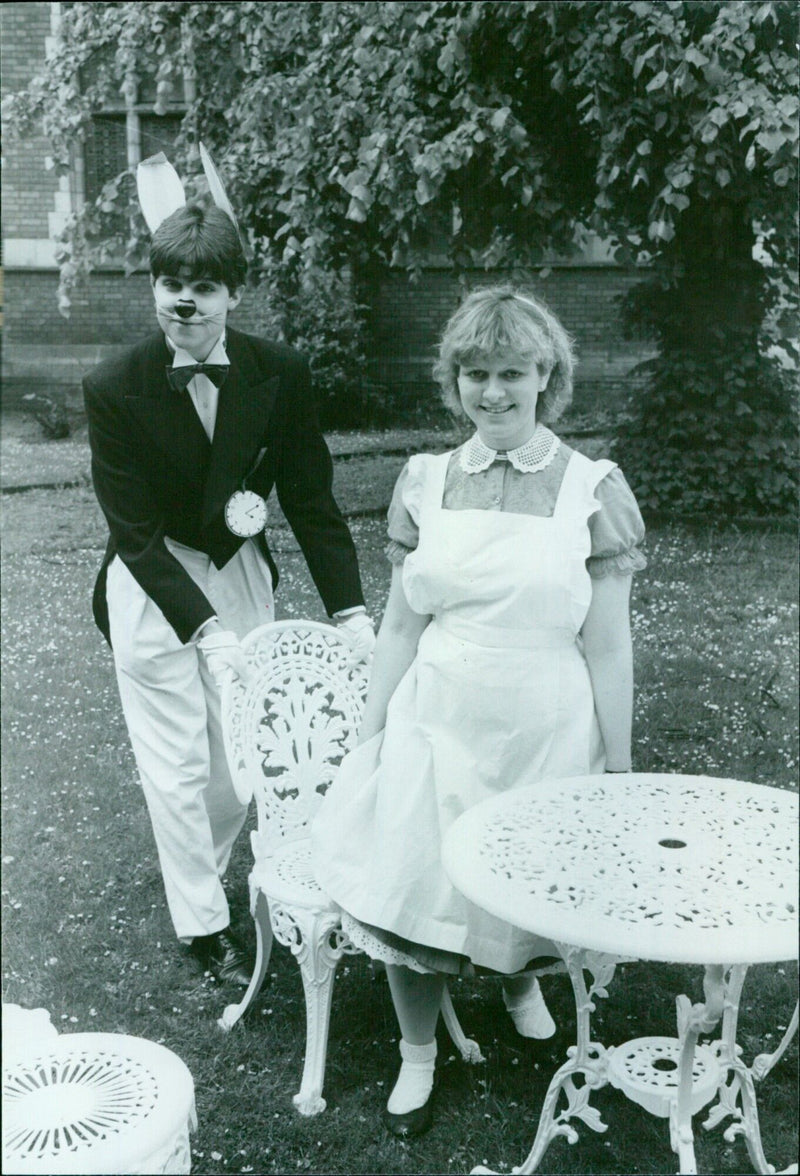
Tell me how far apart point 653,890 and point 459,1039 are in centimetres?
111

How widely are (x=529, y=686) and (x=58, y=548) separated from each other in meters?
5.44

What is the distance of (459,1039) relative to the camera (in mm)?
2699

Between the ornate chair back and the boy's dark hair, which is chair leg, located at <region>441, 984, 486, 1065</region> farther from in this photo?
the boy's dark hair

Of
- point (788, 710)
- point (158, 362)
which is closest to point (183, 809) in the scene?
point (158, 362)

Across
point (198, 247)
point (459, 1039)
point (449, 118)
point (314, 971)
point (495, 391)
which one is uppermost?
point (449, 118)

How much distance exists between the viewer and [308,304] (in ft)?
28.3

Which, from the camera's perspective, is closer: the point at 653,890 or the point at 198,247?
the point at 653,890

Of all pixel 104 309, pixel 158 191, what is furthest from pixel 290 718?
pixel 104 309

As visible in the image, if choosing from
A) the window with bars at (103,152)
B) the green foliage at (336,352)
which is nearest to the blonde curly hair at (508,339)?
the window with bars at (103,152)

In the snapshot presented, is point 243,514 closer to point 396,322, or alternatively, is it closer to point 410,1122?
point 410,1122

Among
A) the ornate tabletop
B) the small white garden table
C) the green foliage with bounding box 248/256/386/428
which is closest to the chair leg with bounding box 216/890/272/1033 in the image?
the small white garden table

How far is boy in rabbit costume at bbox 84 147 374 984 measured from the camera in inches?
110

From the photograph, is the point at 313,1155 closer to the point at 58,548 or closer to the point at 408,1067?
the point at 408,1067

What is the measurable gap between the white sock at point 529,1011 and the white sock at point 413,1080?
1.07 feet
